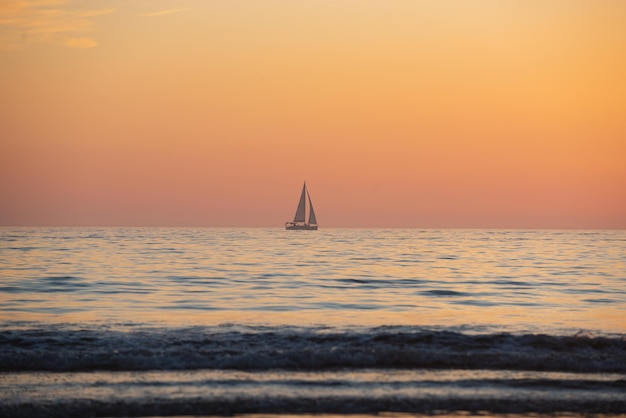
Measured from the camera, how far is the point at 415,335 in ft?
65.3

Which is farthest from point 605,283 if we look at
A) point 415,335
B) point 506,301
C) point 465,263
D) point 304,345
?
point 304,345

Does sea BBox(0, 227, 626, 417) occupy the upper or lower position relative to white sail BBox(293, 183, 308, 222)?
lower

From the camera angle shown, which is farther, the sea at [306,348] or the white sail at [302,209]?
the white sail at [302,209]

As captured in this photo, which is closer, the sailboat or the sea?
the sea

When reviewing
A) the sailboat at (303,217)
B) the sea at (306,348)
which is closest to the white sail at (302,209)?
the sailboat at (303,217)

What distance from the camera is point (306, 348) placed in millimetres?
18047

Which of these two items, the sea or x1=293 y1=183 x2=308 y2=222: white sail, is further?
x1=293 y1=183 x2=308 y2=222: white sail

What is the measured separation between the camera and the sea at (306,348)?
498 inches

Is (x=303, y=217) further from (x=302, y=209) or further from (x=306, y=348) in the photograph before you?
(x=306, y=348)

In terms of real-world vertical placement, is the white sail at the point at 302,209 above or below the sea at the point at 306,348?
above

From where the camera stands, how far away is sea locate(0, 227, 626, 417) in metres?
12.7

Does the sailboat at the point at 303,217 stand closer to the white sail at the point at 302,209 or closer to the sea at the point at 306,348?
the white sail at the point at 302,209

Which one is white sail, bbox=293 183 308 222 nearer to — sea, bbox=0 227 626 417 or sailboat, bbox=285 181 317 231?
sailboat, bbox=285 181 317 231

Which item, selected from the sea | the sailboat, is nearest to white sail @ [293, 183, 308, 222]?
the sailboat
